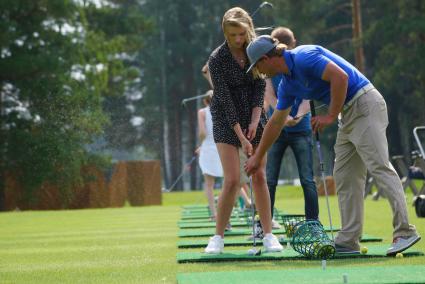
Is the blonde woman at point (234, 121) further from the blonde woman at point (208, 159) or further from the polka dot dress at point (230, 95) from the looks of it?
the blonde woman at point (208, 159)

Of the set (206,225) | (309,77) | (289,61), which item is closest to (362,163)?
(309,77)

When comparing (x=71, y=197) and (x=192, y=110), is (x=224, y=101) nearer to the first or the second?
(x=71, y=197)

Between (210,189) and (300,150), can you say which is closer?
(300,150)

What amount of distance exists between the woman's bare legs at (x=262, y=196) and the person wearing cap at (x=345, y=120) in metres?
0.39

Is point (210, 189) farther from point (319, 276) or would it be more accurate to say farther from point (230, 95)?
point (319, 276)

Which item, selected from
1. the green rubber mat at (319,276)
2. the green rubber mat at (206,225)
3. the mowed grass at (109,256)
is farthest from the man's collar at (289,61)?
the green rubber mat at (206,225)

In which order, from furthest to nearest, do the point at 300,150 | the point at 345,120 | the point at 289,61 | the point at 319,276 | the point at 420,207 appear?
the point at 420,207, the point at 300,150, the point at 345,120, the point at 289,61, the point at 319,276

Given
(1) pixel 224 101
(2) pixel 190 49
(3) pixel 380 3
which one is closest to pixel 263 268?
(1) pixel 224 101

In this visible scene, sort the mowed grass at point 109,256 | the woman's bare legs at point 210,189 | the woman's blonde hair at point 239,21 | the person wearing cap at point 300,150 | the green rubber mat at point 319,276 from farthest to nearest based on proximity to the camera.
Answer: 1. the woman's bare legs at point 210,189
2. the person wearing cap at point 300,150
3. the woman's blonde hair at point 239,21
4. the mowed grass at point 109,256
5. the green rubber mat at point 319,276

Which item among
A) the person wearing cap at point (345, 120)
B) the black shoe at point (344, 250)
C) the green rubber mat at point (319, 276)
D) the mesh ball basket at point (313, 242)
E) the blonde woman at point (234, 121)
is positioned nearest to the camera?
the green rubber mat at point (319, 276)

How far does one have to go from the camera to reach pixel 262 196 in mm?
9070

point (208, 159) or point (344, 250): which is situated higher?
point (208, 159)

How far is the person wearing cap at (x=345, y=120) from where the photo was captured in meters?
7.90

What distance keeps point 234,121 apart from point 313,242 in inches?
56.3
